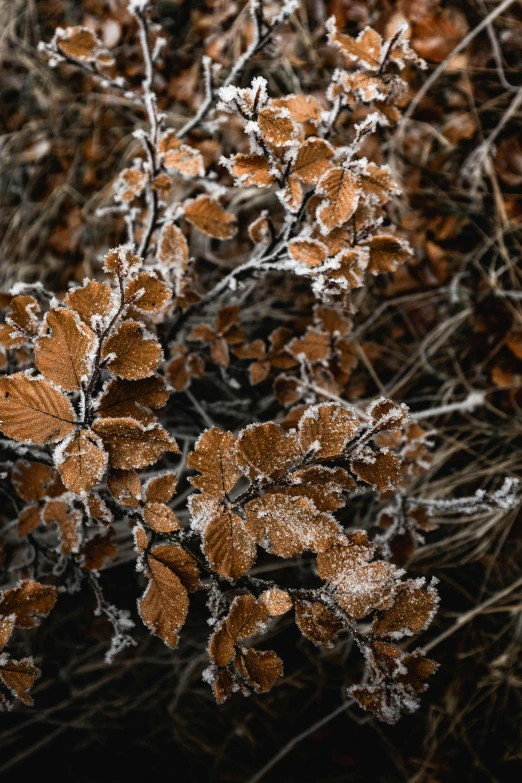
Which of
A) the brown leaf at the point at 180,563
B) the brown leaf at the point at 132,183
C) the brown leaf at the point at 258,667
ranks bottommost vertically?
the brown leaf at the point at 258,667

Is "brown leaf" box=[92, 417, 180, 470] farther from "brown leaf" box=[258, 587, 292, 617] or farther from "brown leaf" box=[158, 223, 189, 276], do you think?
"brown leaf" box=[158, 223, 189, 276]

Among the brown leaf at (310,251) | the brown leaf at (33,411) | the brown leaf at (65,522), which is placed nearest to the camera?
the brown leaf at (33,411)

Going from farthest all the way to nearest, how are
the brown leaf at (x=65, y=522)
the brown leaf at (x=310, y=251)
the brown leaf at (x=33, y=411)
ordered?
the brown leaf at (x=65, y=522) < the brown leaf at (x=310, y=251) < the brown leaf at (x=33, y=411)

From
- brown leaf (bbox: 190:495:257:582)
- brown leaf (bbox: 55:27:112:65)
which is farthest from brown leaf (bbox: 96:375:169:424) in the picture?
brown leaf (bbox: 55:27:112:65)

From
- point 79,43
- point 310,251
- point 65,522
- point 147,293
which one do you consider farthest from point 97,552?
point 79,43

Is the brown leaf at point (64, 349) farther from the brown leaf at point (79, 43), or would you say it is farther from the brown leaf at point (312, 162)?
the brown leaf at point (79, 43)

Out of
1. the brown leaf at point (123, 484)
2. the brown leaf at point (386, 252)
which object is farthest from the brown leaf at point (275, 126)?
the brown leaf at point (123, 484)

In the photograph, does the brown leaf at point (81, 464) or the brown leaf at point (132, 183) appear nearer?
the brown leaf at point (81, 464)
